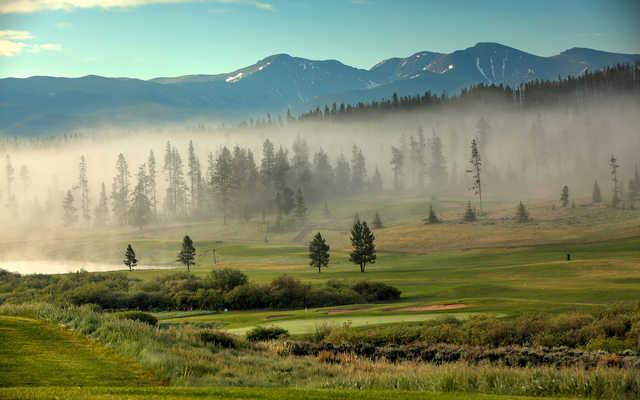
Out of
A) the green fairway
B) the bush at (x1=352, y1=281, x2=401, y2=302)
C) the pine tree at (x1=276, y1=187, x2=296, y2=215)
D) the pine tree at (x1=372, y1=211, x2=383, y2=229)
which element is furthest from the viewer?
the pine tree at (x1=276, y1=187, x2=296, y2=215)

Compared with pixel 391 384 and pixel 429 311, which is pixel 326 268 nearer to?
pixel 429 311

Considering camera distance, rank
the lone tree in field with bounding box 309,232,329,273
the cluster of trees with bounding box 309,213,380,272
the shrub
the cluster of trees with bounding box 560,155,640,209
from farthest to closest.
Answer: the cluster of trees with bounding box 560,155,640,209
the lone tree in field with bounding box 309,232,329,273
the cluster of trees with bounding box 309,213,380,272
the shrub

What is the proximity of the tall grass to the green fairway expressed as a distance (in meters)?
0.93

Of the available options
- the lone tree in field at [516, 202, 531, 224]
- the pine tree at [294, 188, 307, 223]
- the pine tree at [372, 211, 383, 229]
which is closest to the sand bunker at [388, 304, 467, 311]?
the lone tree in field at [516, 202, 531, 224]

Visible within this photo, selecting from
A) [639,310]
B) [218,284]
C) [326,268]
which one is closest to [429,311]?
[639,310]

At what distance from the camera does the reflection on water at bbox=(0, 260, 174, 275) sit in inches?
5802

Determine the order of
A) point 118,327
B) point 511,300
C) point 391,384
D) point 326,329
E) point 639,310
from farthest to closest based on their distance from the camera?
1. point 511,300
2. point 326,329
3. point 639,310
4. point 118,327
5. point 391,384

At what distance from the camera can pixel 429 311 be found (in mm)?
60344

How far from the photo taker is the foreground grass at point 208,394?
18.7m

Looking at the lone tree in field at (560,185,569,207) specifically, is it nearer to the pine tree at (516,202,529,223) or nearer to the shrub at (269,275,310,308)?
the pine tree at (516,202,529,223)

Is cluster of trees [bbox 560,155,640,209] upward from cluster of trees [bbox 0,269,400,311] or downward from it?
upward

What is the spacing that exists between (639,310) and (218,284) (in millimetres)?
50231

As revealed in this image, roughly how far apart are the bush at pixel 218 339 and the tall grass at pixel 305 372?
199 centimetres

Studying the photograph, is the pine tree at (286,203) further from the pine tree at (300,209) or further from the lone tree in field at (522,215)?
the lone tree in field at (522,215)
